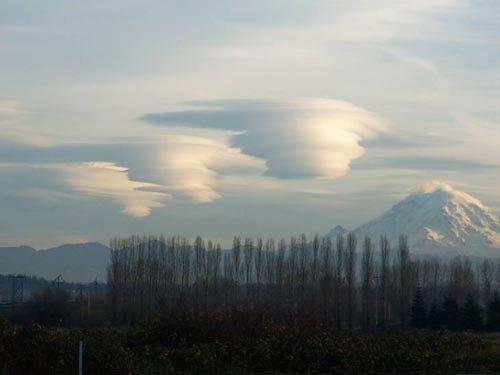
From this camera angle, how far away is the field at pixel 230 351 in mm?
17531

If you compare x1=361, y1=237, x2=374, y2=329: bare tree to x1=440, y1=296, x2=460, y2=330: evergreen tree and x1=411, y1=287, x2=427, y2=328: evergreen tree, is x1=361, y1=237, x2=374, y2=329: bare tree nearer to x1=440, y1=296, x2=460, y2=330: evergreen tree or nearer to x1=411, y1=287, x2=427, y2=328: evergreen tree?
x1=411, y1=287, x2=427, y2=328: evergreen tree

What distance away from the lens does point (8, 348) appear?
17.7 meters

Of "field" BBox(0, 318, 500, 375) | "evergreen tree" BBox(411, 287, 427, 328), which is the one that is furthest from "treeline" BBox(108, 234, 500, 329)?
"field" BBox(0, 318, 500, 375)

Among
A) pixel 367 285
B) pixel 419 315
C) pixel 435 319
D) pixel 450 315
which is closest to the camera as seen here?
pixel 450 315

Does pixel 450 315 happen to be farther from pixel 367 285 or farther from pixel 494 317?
pixel 367 285

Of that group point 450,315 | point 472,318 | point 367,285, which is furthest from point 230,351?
point 367,285

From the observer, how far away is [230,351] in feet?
70.2

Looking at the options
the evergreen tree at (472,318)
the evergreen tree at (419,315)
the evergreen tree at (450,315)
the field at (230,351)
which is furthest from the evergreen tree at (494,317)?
the field at (230,351)

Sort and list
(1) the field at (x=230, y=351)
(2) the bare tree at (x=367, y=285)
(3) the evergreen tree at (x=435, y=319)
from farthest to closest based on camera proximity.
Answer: (2) the bare tree at (x=367, y=285) → (3) the evergreen tree at (x=435, y=319) → (1) the field at (x=230, y=351)

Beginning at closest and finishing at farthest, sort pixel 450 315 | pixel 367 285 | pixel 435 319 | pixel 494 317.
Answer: pixel 494 317
pixel 450 315
pixel 435 319
pixel 367 285

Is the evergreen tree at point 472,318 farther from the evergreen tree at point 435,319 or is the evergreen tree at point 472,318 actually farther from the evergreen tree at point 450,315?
the evergreen tree at point 435,319

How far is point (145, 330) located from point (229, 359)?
3530 mm

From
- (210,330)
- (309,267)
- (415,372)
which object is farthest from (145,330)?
(309,267)

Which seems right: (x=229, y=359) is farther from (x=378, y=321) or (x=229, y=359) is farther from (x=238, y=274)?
(x=238, y=274)
